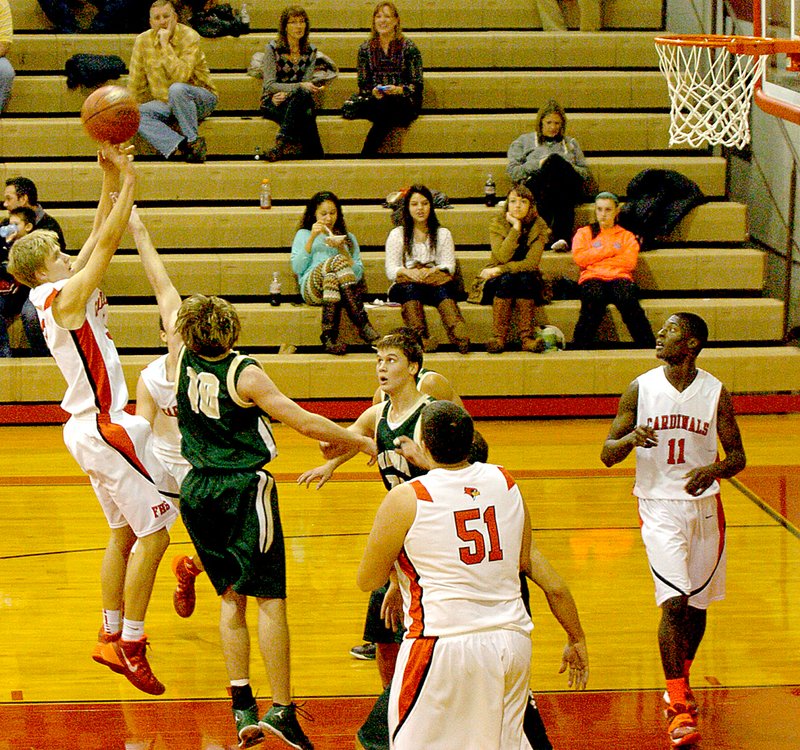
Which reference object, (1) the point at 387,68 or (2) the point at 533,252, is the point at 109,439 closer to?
(2) the point at 533,252

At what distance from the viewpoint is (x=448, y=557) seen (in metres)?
3.55

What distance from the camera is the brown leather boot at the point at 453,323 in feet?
33.0

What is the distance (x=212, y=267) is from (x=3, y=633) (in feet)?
17.2

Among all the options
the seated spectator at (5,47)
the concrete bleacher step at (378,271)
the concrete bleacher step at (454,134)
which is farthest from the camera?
the concrete bleacher step at (454,134)

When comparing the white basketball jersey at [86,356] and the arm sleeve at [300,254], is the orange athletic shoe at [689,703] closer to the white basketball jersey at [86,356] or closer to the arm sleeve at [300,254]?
the white basketball jersey at [86,356]

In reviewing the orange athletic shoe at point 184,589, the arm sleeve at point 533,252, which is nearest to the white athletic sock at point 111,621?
the orange athletic shoe at point 184,589

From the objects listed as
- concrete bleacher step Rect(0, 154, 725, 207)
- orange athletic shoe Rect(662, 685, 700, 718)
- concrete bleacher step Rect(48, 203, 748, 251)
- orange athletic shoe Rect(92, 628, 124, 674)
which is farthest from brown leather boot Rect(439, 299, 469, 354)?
orange athletic shoe Rect(662, 685, 700, 718)

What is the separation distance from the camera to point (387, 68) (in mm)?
11547

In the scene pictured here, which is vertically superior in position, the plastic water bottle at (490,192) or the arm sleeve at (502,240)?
the plastic water bottle at (490,192)

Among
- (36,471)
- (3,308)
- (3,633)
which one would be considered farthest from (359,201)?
(3,633)

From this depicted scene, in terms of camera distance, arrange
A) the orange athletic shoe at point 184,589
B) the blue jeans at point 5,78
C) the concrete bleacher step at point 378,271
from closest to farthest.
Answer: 1. the orange athletic shoe at point 184,589
2. the concrete bleacher step at point 378,271
3. the blue jeans at point 5,78

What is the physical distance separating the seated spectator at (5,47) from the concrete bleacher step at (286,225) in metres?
1.32

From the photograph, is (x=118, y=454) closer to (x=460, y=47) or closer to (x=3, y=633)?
(x=3, y=633)

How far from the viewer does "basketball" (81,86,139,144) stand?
5.56 metres
